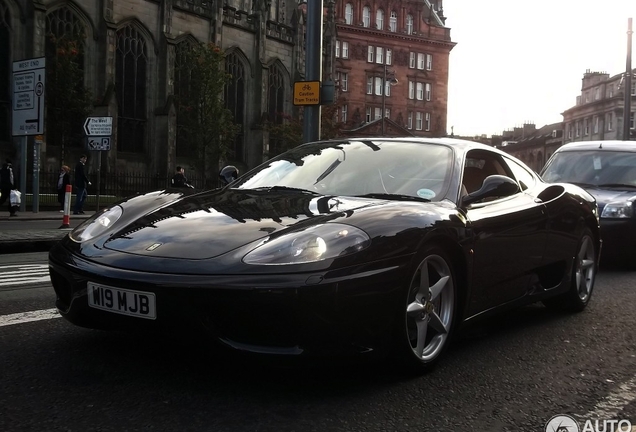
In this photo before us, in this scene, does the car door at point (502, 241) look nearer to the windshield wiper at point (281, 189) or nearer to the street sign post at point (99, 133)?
the windshield wiper at point (281, 189)

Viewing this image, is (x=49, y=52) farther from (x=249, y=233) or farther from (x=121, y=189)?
(x=249, y=233)

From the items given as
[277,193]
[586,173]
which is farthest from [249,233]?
[586,173]

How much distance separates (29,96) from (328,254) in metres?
17.2

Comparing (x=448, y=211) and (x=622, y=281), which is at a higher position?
(x=448, y=211)

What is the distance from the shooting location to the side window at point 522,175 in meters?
5.19

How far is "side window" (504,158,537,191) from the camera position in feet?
17.0

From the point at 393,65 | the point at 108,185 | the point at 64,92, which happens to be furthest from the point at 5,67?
the point at 393,65

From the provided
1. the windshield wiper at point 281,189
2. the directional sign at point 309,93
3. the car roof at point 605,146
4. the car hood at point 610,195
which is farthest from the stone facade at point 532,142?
the windshield wiper at point 281,189

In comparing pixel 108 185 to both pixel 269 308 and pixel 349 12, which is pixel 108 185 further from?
pixel 349 12

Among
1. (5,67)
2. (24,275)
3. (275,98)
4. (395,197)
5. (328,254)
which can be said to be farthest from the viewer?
(275,98)

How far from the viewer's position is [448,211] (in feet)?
12.9

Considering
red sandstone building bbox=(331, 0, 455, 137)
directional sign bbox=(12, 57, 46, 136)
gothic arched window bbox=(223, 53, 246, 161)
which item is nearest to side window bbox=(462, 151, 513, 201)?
directional sign bbox=(12, 57, 46, 136)

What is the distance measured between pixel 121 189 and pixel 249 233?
105 feet

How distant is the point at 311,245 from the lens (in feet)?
10.5
